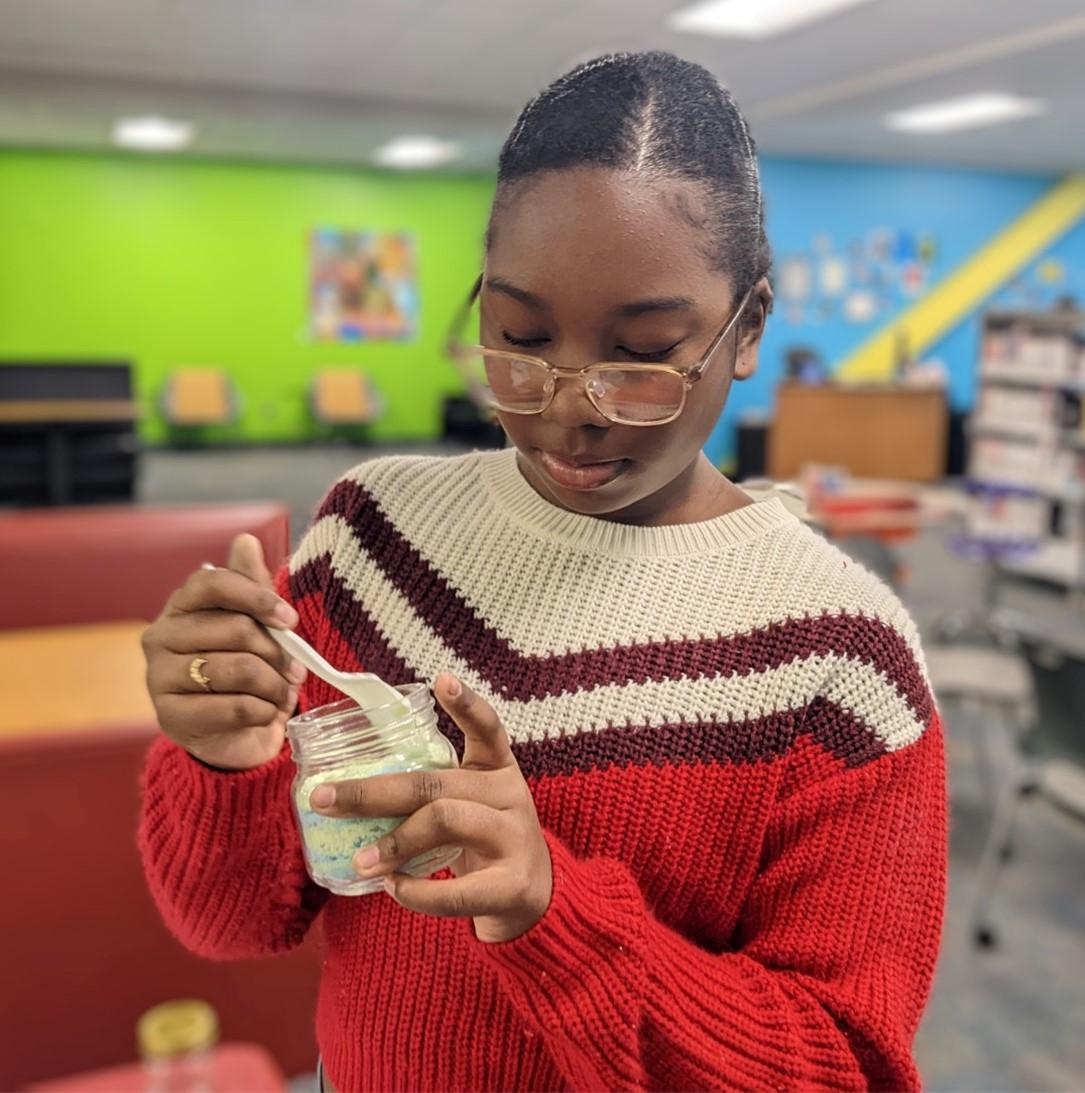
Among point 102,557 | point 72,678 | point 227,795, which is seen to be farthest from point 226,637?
point 102,557

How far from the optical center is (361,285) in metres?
12.9

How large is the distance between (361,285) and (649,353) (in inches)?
503

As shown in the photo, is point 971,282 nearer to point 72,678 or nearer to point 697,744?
point 72,678

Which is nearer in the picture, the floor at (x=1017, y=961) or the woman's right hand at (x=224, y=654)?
the woman's right hand at (x=224, y=654)

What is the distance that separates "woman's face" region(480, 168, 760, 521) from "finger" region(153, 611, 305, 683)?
7.4 inches

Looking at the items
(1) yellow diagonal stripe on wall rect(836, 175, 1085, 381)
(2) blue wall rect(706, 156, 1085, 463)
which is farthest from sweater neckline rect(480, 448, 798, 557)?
(1) yellow diagonal stripe on wall rect(836, 175, 1085, 381)

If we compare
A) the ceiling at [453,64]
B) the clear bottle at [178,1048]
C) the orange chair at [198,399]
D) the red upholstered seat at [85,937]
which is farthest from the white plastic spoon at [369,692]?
the orange chair at [198,399]

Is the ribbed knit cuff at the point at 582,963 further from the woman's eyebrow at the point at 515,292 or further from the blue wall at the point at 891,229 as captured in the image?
the blue wall at the point at 891,229

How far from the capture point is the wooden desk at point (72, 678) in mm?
2037

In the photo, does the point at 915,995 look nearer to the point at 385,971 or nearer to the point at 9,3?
the point at 385,971

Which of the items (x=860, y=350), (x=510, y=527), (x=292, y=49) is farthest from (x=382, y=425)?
(x=510, y=527)

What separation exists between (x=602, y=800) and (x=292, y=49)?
718cm

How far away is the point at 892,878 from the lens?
0.66 metres

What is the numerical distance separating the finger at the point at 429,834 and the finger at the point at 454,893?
0.04 feet
